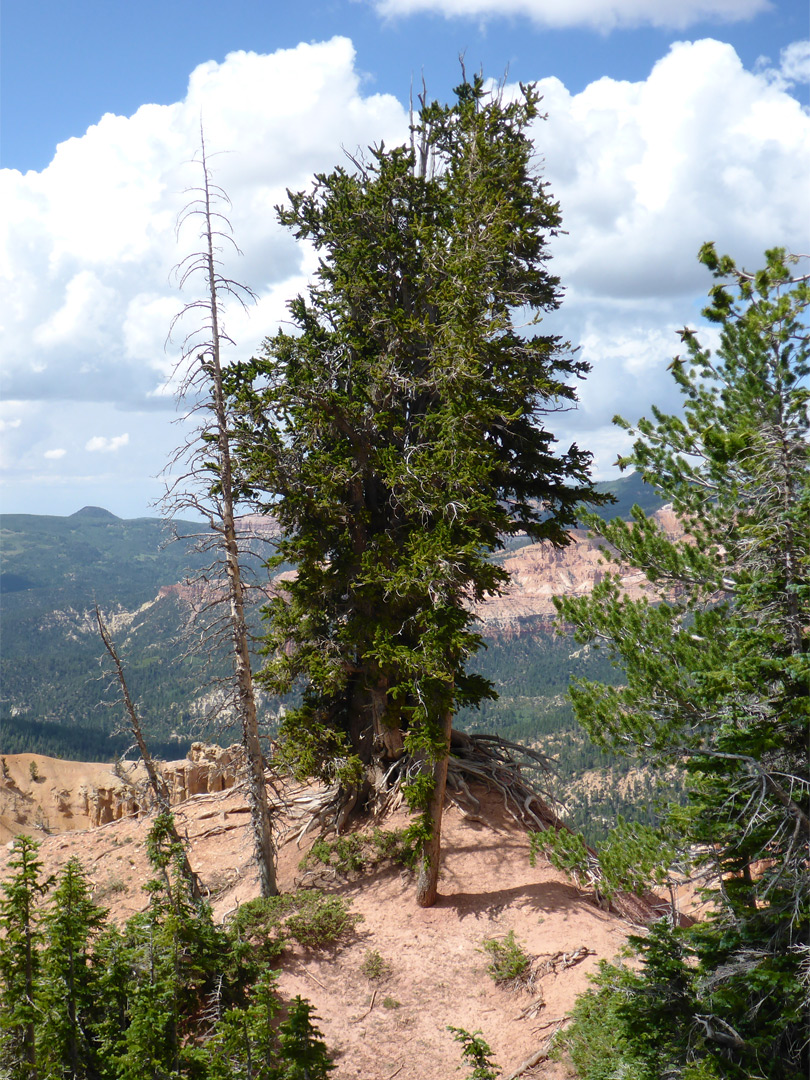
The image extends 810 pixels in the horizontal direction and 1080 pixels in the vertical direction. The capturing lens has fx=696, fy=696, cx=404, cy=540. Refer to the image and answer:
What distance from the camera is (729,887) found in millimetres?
8047

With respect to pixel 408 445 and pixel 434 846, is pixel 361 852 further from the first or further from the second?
pixel 408 445

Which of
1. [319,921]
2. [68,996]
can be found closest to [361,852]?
[319,921]

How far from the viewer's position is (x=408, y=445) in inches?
578

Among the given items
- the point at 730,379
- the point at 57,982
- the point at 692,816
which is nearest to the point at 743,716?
the point at 692,816

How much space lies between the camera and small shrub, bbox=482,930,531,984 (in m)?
11.5

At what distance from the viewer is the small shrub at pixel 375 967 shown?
11.9 metres

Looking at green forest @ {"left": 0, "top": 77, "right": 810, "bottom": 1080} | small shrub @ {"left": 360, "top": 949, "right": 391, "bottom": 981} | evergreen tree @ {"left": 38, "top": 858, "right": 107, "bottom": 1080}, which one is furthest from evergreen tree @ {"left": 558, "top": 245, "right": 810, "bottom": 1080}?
evergreen tree @ {"left": 38, "top": 858, "right": 107, "bottom": 1080}

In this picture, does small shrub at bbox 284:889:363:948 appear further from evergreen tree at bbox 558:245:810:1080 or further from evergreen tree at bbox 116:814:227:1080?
evergreen tree at bbox 558:245:810:1080

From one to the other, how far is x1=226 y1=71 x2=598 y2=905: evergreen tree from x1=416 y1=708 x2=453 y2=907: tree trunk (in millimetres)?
41

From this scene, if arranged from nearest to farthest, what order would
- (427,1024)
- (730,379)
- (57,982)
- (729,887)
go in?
(729,887) → (57,982) → (730,379) → (427,1024)

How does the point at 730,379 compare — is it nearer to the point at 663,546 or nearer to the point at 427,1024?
the point at 663,546

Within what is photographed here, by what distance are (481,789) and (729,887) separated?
9429mm

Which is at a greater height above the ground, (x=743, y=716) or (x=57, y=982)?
(x=743, y=716)

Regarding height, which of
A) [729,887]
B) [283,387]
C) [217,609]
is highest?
[283,387]
